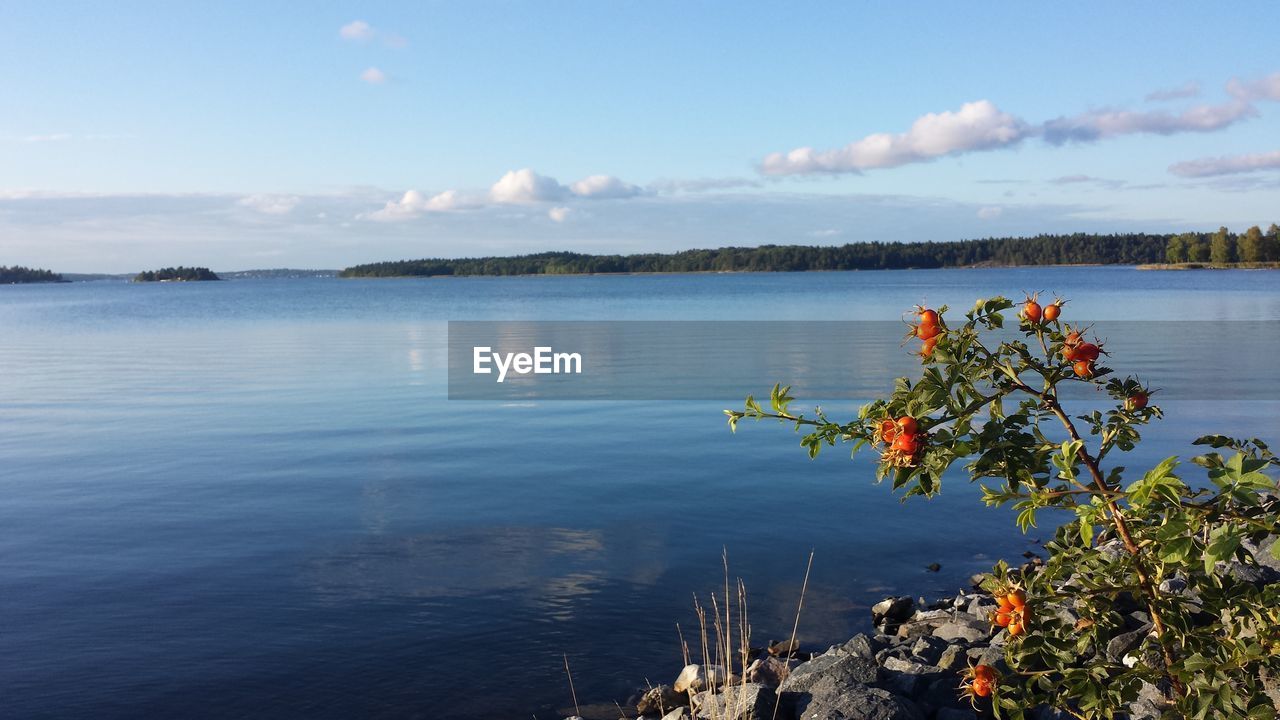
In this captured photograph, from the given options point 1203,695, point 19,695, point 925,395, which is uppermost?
point 925,395

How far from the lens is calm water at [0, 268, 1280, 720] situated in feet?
27.3

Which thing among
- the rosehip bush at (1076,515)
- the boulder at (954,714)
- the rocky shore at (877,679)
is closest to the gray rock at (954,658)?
the rocky shore at (877,679)

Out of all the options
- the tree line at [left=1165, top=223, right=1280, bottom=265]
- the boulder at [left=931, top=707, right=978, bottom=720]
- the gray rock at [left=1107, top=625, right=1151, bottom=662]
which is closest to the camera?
the boulder at [left=931, top=707, right=978, bottom=720]

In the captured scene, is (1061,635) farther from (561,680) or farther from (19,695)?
(19,695)

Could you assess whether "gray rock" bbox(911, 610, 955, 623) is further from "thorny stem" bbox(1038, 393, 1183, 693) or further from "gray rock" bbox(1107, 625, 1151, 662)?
"thorny stem" bbox(1038, 393, 1183, 693)

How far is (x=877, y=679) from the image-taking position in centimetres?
677

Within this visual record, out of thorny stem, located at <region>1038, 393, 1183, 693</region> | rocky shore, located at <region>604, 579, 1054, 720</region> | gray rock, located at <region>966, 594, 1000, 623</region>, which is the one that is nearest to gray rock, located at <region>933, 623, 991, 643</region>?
rocky shore, located at <region>604, 579, 1054, 720</region>

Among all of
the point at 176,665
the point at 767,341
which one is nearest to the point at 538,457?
the point at 176,665

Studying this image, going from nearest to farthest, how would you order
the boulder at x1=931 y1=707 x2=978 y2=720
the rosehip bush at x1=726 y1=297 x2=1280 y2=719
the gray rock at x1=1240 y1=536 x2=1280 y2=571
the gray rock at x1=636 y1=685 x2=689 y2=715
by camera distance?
the rosehip bush at x1=726 y1=297 x2=1280 y2=719
the boulder at x1=931 y1=707 x2=978 y2=720
the gray rock at x1=636 y1=685 x2=689 y2=715
the gray rock at x1=1240 y1=536 x2=1280 y2=571

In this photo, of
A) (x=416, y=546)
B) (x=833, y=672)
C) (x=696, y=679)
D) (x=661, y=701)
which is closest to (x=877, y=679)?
(x=833, y=672)

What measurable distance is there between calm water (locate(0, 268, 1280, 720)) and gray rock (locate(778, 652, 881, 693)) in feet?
4.99

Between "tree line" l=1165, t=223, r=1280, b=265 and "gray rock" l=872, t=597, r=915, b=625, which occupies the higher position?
"tree line" l=1165, t=223, r=1280, b=265

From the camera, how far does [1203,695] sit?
3598 millimetres

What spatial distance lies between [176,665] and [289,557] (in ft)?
9.43
